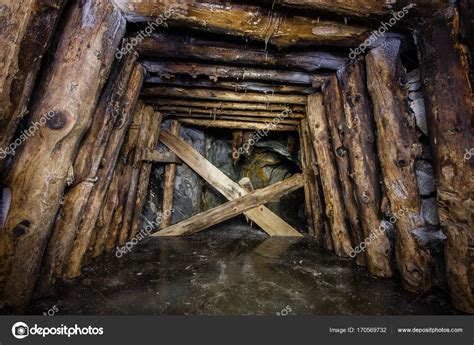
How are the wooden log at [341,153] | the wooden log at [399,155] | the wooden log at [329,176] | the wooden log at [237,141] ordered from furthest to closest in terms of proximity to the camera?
the wooden log at [237,141] < the wooden log at [329,176] < the wooden log at [341,153] < the wooden log at [399,155]

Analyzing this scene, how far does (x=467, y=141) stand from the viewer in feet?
5.83

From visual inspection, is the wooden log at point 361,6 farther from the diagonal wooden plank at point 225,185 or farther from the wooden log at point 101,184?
the diagonal wooden plank at point 225,185

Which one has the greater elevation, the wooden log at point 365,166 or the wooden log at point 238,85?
the wooden log at point 238,85

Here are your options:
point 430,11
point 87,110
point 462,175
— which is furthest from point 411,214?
point 87,110

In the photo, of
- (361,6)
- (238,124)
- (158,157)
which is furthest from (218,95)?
(361,6)

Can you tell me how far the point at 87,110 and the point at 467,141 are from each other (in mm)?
2717

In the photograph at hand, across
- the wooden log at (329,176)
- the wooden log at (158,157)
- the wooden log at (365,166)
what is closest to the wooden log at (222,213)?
the wooden log at (158,157)

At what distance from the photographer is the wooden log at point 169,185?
4.58 meters

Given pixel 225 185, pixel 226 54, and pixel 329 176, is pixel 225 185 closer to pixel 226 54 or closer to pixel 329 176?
pixel 329 176

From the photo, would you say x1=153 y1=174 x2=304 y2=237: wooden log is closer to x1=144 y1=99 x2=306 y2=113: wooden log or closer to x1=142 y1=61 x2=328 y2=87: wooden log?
x1=144 y1=99 x2=306 y2=113: wooden log

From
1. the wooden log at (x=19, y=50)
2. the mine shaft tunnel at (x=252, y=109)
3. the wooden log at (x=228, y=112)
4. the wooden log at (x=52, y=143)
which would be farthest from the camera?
the wooden log at (x=228, y=112)

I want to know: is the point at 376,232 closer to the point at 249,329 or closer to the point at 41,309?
the point at 249,329

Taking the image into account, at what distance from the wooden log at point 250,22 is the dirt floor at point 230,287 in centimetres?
224

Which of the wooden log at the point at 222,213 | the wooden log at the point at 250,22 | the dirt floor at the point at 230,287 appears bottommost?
the dirt floor at the point at 230,287
